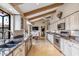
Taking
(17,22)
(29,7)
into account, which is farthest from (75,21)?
(17,22)

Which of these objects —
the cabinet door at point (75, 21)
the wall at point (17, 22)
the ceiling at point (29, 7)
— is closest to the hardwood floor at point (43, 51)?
the wall at point (17, 22)

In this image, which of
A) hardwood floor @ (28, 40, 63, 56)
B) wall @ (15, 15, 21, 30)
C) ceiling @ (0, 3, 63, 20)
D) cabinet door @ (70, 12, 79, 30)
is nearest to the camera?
ceiling @ (0, 3, 63, 20)

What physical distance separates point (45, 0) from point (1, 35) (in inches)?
64.6

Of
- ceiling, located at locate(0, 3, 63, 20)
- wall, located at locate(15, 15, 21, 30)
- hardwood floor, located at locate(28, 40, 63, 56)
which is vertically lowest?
hardwood floor, located at locate(28, 40, 63, 56)

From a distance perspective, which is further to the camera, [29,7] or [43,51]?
[43,51]

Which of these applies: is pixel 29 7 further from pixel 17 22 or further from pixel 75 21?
pixel 75 21

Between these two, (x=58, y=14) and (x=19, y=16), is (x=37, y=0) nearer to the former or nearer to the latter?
(x=19, y=16)

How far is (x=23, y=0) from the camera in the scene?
2.11 meters

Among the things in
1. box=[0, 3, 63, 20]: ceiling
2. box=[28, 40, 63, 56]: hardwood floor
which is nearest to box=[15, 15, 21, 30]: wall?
box=[0, 3, 63, 20]: ceiling

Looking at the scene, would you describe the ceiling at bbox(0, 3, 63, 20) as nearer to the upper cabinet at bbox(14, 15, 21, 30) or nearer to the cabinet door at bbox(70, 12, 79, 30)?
the upper cabinet at bbox(14, 15, 21, 30)

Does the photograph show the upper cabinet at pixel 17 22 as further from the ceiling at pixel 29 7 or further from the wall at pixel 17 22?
the ceiling at pixel 29 7

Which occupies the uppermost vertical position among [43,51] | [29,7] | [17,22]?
[29,7]

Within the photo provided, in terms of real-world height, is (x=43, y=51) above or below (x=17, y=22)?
below

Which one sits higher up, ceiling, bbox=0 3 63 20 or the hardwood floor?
ceiling, bbox=0 3 63 20
